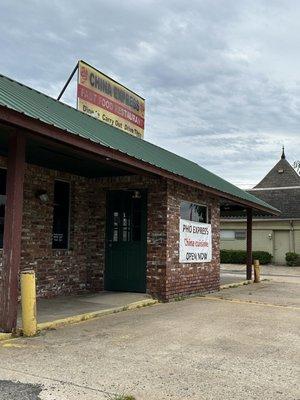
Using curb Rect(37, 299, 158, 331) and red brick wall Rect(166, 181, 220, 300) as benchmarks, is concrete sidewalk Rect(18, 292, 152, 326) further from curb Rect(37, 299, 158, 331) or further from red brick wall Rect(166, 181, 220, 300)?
red brick wall Rect(166, 181, 220, 300)

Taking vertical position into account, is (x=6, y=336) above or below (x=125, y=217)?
below

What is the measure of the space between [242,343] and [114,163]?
434 cm

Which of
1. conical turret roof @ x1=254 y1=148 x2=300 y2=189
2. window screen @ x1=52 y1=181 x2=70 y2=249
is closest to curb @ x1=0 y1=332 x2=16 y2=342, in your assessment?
window screen @ x1=52 y1=181 x2=70 y2=249

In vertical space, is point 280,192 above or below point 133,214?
above

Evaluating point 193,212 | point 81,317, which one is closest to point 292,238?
point 193,212

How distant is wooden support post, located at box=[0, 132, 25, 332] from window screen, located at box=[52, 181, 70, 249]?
4.29 m

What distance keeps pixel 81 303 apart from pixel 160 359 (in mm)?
4659

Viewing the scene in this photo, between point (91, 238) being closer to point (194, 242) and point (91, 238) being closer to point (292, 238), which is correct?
point (194, 242)

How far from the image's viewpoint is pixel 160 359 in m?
6.27

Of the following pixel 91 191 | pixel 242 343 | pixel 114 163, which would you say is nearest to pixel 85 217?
pixel 91 191

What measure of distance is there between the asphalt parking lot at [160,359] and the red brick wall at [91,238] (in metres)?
2.19

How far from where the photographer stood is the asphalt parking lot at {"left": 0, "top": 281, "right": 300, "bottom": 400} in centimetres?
502

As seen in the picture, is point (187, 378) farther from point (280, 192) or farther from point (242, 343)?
point (280, 192)

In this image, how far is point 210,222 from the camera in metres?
14.9
